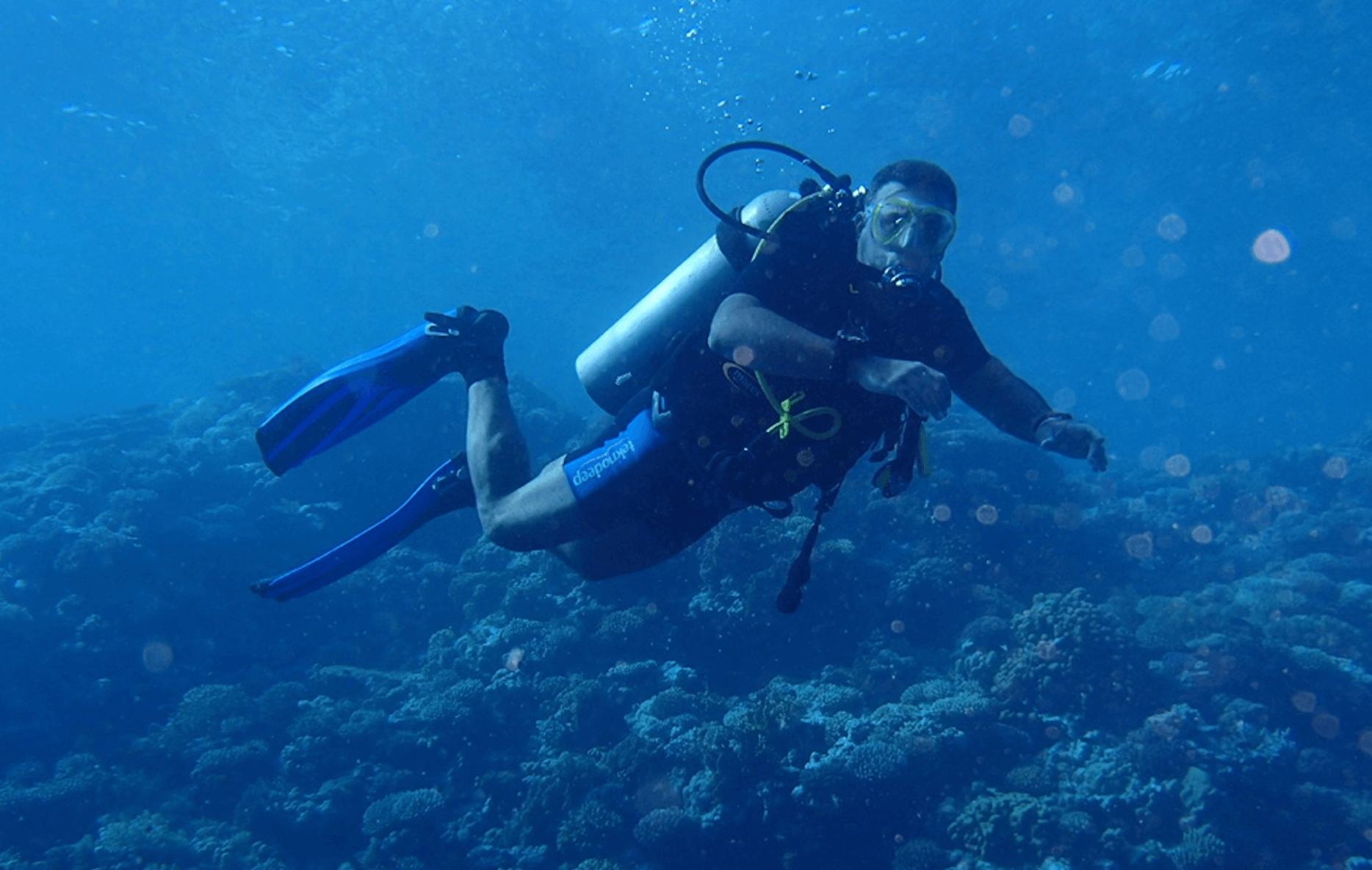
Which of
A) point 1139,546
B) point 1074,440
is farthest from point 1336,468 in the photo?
point 1074,440

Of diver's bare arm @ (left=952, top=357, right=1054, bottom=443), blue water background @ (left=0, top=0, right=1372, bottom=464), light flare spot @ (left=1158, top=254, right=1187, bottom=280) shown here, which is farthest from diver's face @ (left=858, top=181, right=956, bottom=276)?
light flare spot @ (left=1158, top=254, right=1187, bottom=280)

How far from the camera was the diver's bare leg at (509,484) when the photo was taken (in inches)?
135

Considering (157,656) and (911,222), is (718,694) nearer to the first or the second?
(911,222)

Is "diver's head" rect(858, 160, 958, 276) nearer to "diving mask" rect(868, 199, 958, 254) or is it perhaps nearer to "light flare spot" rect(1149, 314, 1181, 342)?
"diving mask" rect(868, 199, 958, 254)

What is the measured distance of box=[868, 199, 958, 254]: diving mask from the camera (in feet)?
9.48

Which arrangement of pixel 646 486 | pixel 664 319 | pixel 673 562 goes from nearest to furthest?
pixel 646 486
pixel 664 319
pixel 673 562

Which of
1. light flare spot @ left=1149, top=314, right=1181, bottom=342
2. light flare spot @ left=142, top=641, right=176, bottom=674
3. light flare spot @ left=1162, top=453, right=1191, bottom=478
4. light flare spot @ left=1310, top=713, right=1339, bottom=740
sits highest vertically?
light flare spot @ left=1149, top=314, right=1181, bottom=342

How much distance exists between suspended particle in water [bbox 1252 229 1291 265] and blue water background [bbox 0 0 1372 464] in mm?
1218

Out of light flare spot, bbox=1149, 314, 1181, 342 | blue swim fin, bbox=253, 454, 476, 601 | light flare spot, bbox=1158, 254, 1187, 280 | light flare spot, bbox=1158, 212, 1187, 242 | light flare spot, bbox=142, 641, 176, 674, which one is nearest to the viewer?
blue swim fin, bbox=253, 454, 476, 601

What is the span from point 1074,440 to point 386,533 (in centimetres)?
385

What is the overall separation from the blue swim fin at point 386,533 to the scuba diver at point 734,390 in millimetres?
14

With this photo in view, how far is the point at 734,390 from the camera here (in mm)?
3021

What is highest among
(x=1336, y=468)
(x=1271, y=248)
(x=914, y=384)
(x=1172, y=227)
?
(x=1172, y=227)

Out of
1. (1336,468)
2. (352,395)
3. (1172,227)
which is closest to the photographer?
(352,395)
